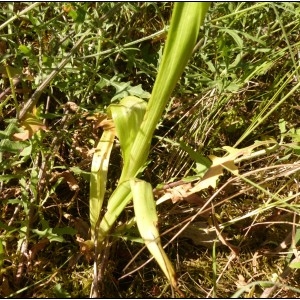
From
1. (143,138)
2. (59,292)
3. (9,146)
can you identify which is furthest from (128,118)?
(59,292)

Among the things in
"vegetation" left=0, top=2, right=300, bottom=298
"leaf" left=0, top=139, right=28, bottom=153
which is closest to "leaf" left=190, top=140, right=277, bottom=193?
"vegetation" left=0, top=2, right=300, bottom=298

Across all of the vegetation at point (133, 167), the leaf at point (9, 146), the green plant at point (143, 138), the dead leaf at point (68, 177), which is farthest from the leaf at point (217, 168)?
the leaf at point (9, 146)

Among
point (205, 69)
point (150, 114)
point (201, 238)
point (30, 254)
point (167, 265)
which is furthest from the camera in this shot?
point (205, 69)

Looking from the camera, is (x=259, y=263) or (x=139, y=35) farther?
(x=139, y=35)

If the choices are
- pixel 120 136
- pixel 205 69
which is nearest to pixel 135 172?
pixel 120 136

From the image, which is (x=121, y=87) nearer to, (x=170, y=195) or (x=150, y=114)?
(x=150, y=114)

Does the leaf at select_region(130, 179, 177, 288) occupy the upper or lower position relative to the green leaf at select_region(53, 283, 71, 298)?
upper

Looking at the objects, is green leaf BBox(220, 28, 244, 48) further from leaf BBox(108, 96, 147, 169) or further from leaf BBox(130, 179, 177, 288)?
leaf BBox(130, 179, 177, 288)

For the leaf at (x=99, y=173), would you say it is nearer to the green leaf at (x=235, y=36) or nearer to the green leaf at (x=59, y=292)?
the green leaf at (x=59, y=292)
